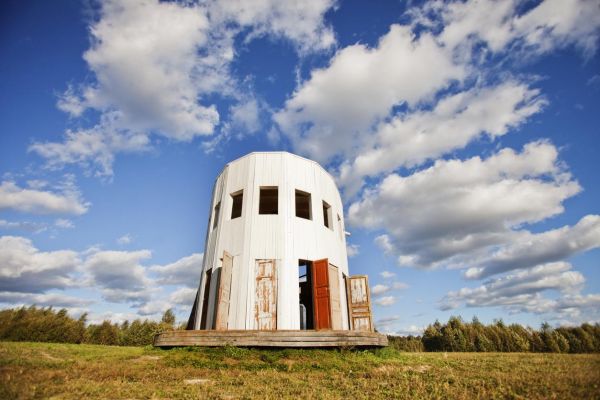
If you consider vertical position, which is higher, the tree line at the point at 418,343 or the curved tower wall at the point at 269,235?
the curved tower wall at the point at 269,235

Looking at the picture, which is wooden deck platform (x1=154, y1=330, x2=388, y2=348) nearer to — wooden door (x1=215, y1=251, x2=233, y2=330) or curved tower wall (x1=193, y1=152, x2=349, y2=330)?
wooden door (x1=215, y1=251, x2=233, y2=330)

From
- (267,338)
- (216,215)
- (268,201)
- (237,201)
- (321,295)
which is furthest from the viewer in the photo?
(268,201)

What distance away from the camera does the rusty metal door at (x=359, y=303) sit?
13.3m

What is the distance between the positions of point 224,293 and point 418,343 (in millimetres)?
23925

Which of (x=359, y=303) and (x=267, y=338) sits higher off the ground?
(x=359, y=303)

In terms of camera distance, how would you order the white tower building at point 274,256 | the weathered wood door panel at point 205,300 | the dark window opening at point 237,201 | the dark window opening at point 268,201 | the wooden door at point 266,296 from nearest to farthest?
the wooden door at point 266,296, the white tower building at point 274,256, the weathered wood door panel at point 205,300, the dark window opening at point 237,201, the dark window opening at point 268,201

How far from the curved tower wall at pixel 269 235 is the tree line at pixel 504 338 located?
6627 mm

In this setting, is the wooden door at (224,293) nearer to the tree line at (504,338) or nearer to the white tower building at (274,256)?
the white tower building at (274,256)

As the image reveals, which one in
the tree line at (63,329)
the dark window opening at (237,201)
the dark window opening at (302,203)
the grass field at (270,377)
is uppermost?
the dark window opening at (302,203)

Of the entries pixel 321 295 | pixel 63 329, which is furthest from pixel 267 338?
pixel 63 329

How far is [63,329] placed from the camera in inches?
754

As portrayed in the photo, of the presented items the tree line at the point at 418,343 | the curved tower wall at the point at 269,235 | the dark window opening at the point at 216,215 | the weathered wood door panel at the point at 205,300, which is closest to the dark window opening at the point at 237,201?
the curved tower wall at the point at 269,235

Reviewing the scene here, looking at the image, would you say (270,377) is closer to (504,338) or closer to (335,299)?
(335,299)

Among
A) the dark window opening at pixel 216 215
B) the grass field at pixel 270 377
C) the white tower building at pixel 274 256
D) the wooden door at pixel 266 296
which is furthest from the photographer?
the dark window opening at pixel 216 215
